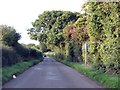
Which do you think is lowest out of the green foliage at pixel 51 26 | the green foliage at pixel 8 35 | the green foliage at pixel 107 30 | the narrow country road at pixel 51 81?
the narrow country road at pixel 51 81

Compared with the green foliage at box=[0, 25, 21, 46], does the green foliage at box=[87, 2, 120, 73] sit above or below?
below

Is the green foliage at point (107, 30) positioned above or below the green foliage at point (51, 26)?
below

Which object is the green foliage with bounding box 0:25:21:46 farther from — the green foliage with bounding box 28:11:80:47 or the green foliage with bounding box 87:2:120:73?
the green foliage with bounding box 28:11:80:47

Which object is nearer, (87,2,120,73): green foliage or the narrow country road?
the narrow country road

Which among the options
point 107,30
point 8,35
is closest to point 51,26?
point 8,35

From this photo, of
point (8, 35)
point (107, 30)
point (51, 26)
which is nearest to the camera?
point (107, 30)

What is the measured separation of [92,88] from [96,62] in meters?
10.5

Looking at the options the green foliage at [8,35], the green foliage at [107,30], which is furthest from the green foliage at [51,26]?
the green foliage at [107,30]

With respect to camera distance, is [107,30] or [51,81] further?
[107,30]

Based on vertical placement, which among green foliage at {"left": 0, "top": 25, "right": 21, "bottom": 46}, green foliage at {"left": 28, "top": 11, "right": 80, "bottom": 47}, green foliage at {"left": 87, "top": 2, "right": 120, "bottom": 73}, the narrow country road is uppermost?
green foliage at {"left": 28, "top": 11, "right": 80, "bottom": 47}

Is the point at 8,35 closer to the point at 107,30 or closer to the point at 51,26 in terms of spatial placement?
the point at 107,30

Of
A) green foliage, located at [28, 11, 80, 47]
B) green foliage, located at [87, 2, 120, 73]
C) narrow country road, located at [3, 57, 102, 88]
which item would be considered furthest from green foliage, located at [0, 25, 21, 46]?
green foliage, located at [28, 11, 80, 47]

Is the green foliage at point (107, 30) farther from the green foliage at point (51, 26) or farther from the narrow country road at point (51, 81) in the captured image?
the green foliage at point (51, 26)

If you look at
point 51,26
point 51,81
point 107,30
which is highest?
point 51,26
